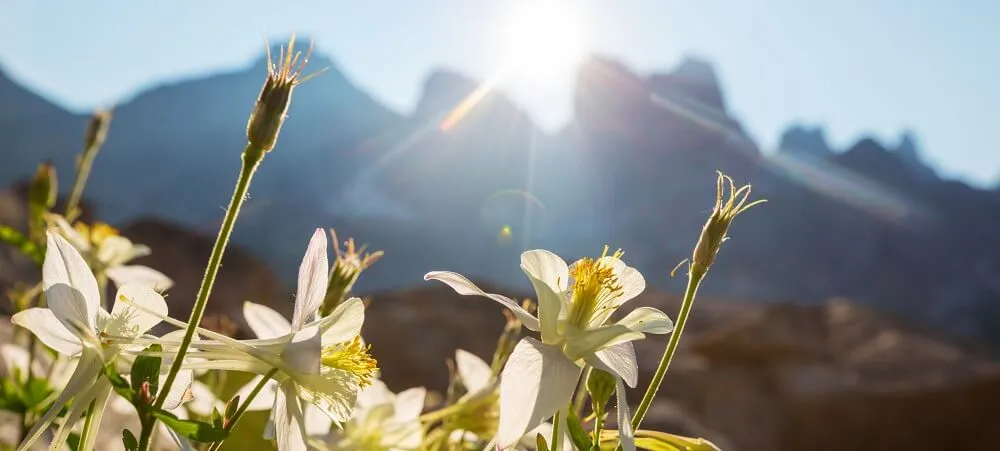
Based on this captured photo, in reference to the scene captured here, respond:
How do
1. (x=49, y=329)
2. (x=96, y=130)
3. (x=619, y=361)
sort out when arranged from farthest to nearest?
(x=96, y=130) → (x=619, y=361) → (x=49, y=329)

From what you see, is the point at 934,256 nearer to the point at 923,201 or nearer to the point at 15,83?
the point at 923,201

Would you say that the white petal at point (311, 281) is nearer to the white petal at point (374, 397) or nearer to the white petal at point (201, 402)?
the white petal at point (374, 397)

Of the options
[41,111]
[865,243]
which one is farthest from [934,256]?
[41,111]

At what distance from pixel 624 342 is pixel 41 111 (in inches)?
2264

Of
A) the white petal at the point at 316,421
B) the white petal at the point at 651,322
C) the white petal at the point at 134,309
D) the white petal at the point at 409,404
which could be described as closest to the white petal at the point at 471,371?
Result: the white petal at the point at 409,404

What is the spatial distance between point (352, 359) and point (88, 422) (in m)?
0.22

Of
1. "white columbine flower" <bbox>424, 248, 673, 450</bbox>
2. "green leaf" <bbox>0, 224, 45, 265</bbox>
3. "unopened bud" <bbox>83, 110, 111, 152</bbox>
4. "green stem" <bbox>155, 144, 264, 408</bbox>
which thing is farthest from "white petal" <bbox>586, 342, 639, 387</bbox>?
"unopened bud" <bbox>83, 110, 111, 152</bbox>

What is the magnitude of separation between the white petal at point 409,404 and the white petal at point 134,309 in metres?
0.37

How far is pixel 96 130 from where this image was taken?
1.52 meters

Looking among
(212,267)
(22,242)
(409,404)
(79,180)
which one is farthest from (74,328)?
(79,180)

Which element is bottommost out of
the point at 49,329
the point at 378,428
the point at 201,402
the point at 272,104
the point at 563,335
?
the point at 201,402

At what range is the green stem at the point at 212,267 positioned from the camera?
40 centimetres

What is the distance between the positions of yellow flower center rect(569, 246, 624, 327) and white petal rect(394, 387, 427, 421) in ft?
0.94

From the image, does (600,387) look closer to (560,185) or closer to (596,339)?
(596,339)
